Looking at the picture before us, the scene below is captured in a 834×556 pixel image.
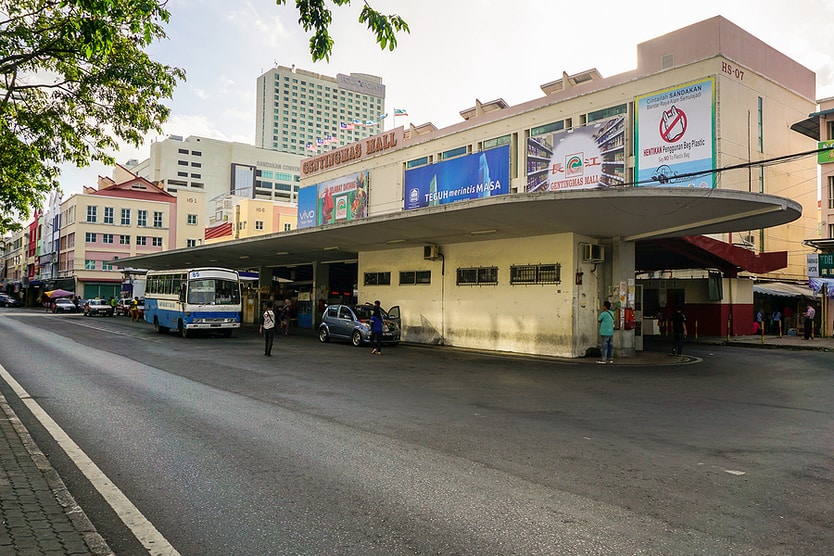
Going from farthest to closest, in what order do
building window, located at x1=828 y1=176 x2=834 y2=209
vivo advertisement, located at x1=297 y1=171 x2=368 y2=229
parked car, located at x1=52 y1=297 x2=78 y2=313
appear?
parked car, located at x1=52 y1=297 x2=78 y2=313 → vivo advertisement, located at x1=297 y1=171 x2=368 y2=229 → building window, located at x1=828 y1=176 x2=834 y2=209

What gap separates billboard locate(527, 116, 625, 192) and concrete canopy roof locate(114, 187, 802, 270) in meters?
11.1

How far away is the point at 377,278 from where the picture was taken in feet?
89.4

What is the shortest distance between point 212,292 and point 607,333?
16.7 metres

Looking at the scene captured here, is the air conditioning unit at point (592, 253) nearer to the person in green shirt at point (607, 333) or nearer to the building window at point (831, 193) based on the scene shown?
the person in green shirt at point (607, 333)

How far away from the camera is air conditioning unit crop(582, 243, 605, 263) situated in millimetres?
19031

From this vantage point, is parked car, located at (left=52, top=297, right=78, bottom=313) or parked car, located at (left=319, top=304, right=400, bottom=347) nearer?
parked car, located at (left=319, top=304, right=400, bottom=347)

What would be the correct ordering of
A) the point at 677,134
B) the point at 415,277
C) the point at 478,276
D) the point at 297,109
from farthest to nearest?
1. the point at 297,109
2. the point at 677,134
3. the point at 415,277
4. the point at 478,276

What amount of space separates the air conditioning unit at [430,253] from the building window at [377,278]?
3272mm

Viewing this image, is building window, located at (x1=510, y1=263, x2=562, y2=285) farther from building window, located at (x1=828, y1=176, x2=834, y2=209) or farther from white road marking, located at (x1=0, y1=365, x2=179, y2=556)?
building window, located at (x1=828, y1=176, x2=834, y2=209)

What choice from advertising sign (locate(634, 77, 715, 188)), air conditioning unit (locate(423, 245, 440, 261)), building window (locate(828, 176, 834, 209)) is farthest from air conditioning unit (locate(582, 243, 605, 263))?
building window (locate(828, 176, 834, 209))

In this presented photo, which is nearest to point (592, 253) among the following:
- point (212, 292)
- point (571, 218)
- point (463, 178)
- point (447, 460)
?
point (571, 218)

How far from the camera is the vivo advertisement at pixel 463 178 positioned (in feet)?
116

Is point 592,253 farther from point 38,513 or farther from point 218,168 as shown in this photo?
point 218,168

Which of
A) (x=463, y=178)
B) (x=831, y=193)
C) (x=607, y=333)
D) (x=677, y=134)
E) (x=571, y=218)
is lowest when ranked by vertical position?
(x=607, y=333)
